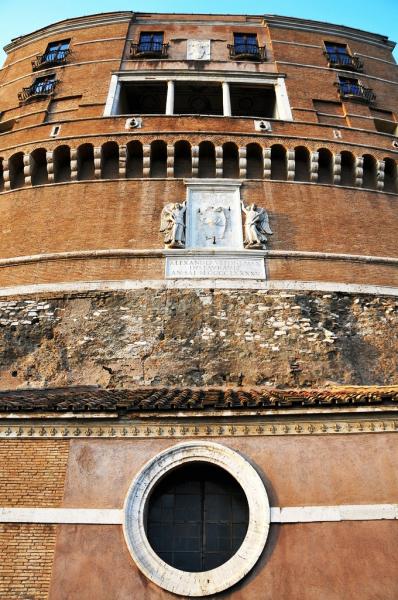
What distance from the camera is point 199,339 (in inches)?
415

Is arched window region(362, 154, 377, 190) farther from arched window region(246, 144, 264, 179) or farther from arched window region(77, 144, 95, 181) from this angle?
arched window region(77, 144, 95, 181)

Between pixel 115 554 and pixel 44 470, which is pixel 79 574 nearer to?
pixel 115 554

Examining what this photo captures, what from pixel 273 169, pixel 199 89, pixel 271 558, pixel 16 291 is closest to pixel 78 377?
pixel 16 291

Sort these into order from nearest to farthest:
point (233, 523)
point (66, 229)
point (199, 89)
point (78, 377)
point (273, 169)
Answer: point (233, 523) < point (78, 377) < point (66, 229) < point (273, 169) < point (199, 89)

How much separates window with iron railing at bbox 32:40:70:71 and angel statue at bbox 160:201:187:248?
28.9ft

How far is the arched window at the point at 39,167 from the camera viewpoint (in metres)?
14.0

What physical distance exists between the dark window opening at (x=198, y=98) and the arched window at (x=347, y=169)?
5.26m

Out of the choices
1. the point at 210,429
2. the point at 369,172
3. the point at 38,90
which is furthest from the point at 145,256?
the point at 38,90

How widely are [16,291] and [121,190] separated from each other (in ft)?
12.2

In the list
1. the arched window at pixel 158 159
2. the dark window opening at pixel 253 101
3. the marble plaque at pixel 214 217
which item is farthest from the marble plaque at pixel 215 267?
the dark window opening at pixel 253 101

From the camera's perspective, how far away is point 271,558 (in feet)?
20.9

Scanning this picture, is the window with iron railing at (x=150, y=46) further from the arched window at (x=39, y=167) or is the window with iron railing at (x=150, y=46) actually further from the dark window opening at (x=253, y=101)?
the arched window at (x=39, y=167)

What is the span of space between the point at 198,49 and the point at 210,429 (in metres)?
15.1

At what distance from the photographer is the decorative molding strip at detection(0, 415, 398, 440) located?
726 cm
